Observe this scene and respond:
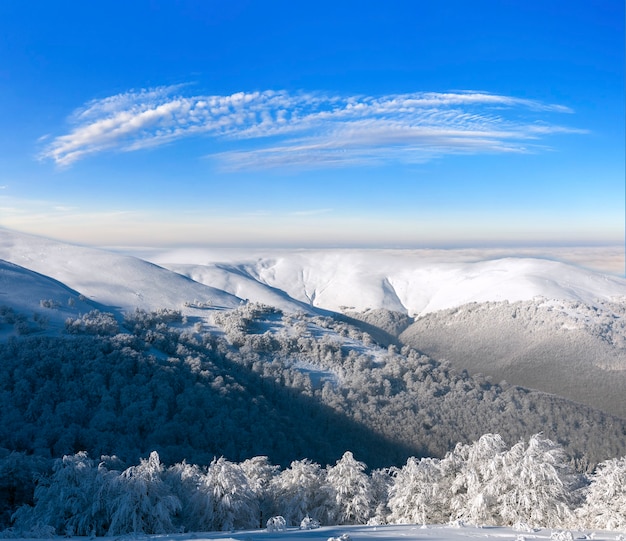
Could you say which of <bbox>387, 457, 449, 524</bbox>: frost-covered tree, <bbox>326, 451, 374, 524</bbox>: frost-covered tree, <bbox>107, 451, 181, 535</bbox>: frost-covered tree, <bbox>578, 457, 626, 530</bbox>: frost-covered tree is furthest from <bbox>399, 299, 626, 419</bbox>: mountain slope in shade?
<bbox>107, 451, 181, 535</bbox>: frost-covered tree

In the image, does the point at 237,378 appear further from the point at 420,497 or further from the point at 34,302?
the point at 420,497

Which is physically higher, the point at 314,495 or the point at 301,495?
the point at 301,495

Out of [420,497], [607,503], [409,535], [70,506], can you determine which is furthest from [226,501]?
[607,503]

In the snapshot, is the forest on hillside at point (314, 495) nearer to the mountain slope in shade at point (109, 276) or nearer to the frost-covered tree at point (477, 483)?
the frost-covered tree at point (477, 483)

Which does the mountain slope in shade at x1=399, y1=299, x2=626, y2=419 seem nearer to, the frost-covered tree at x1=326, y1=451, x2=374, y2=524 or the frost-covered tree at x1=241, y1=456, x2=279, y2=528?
the frost-covered tree at x1=326, y1=451, x2=374, y2=524

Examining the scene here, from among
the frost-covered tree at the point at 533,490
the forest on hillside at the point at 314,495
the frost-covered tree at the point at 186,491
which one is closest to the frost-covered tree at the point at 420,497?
the forest on hillside at the point at 314,495

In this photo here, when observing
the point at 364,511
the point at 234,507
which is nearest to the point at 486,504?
the point at 364,511
